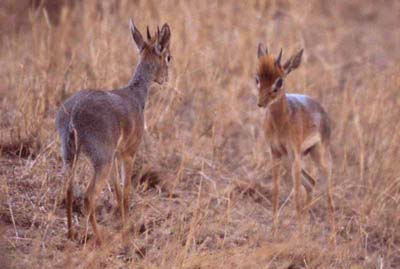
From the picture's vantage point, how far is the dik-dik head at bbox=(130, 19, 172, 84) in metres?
6.82

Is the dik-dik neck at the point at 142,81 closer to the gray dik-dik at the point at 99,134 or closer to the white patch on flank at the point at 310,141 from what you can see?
the gray dik-dik at the point at 99,134

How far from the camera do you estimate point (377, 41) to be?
12938 millimetres

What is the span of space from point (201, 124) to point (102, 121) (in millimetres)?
3234

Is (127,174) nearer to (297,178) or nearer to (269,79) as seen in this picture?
(269,79)

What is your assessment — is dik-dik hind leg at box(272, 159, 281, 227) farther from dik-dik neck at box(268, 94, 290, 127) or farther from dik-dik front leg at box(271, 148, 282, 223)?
dik-dik neck at box(268, 94, 290, 127)

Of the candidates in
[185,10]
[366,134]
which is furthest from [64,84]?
[366,134]

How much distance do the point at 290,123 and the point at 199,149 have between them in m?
1.24

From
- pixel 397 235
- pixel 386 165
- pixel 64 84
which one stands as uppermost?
pixel 64 84

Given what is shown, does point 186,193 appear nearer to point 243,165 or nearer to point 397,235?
point 243,165

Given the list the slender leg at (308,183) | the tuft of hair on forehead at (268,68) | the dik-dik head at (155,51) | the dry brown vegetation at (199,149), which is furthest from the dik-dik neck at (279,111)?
the dik-dik head at (155,51)

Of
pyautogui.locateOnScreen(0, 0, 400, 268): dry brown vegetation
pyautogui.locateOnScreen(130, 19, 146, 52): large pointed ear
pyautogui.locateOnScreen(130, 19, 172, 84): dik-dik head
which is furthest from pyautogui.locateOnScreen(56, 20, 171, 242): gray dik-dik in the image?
pyautogui.locateOnScreen(130, 19, 146, 52): large pointed ear

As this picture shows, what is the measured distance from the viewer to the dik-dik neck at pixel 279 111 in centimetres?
A: 756

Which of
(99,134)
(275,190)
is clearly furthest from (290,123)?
(99,134)

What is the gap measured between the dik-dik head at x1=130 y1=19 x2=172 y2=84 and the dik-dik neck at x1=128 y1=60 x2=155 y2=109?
0.04 metres
